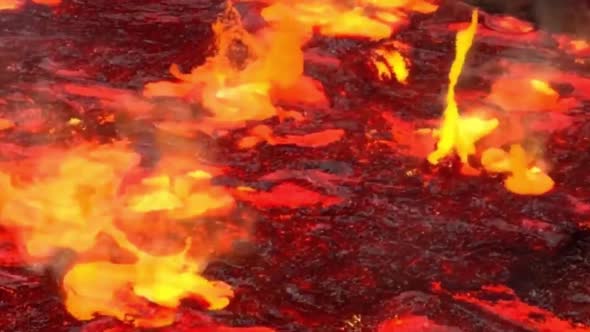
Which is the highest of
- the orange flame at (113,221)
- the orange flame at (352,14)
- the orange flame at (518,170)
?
the orange flame at (352,14)

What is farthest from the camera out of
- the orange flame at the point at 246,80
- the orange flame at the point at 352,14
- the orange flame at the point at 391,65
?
the orange flame at the point at 352,14

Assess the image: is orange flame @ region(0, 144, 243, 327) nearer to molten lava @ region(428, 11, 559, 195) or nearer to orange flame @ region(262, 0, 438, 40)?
molten lava @ region(428, 11, 559, 195)

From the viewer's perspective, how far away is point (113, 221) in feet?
11.2

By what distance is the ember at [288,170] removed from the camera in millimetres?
3072

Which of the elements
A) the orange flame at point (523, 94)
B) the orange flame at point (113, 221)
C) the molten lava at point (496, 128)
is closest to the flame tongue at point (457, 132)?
the molten lava at point (496, 128)

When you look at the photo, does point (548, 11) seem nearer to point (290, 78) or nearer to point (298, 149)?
point (290, 78)

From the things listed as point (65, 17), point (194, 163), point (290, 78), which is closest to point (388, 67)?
point (290, 78)

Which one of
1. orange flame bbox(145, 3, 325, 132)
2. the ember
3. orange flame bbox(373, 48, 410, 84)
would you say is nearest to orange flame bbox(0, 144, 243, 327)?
the ember

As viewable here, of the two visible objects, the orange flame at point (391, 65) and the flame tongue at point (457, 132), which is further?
the orange flame at point (391, 65)

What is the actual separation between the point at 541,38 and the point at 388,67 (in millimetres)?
1075

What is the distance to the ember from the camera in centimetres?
307

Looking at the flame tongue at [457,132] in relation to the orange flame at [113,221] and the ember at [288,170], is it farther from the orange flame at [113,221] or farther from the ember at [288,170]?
the orange flame at [113,221]

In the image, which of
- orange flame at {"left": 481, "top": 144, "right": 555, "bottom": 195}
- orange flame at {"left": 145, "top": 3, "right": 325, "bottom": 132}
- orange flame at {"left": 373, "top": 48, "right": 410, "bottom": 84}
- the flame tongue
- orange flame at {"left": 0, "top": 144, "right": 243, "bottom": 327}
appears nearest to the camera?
orange flame at {"left": 0, "top": 144, "right": 243, "bottom": 327}

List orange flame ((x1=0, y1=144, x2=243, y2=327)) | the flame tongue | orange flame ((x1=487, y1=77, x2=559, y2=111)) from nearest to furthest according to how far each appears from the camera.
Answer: orange flame ((x1=0, y1=144, x2=243, y2=327)) < the flame tongue < orange flame ((x1=487, y1=77, x2=559, y2=111))
